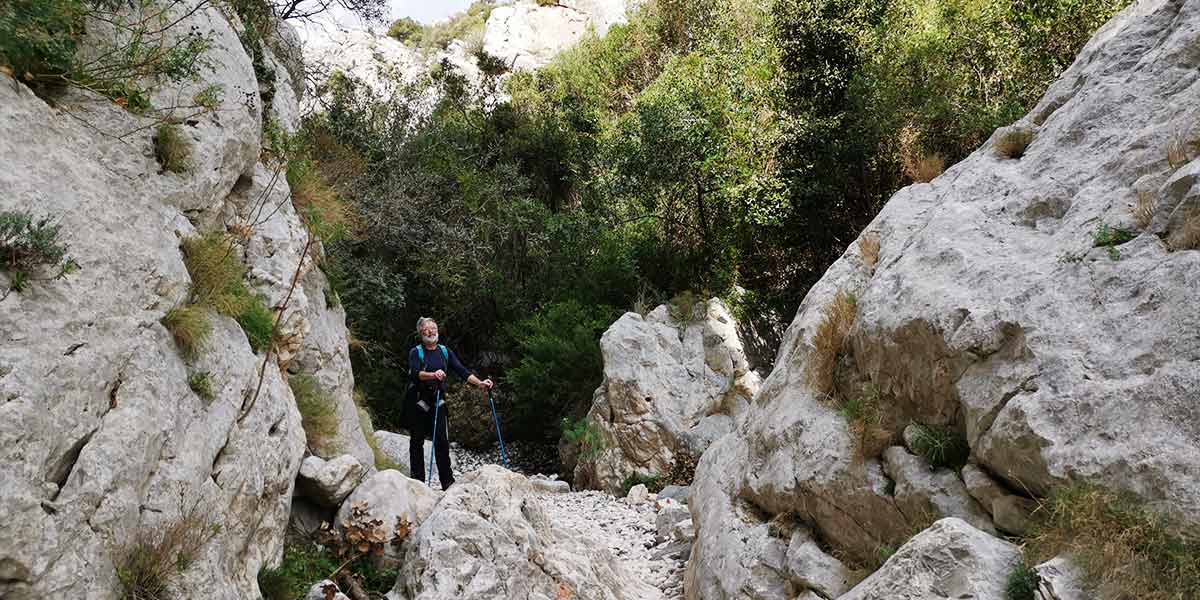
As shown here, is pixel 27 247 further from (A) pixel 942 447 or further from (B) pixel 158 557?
(A) pixel 942 447

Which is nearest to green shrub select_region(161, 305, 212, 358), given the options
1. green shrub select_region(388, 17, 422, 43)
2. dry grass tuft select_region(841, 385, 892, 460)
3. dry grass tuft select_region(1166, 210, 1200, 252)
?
dry grass tuft select_region(841, 385, 892, 460)

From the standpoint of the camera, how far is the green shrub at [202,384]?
16.2ft

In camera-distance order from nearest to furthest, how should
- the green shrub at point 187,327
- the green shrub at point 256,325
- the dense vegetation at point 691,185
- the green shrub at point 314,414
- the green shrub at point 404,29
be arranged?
the green shrub at point 187,327 < the green shrub at point 256,325 < the green shrub at point 314,414 < the dense vegetation at point 691,185 < the green shrub at point 404,29

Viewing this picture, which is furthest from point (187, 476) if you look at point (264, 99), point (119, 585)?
point (264, 99)

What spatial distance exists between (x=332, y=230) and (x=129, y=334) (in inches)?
217

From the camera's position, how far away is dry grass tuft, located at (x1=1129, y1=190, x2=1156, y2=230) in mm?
4680

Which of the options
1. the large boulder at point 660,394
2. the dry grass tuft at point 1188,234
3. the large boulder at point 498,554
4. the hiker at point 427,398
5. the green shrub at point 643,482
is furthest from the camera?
the large boulder at point 660,394

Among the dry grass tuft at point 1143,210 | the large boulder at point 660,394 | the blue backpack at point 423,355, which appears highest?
the dry grass tuft at point 1143,210

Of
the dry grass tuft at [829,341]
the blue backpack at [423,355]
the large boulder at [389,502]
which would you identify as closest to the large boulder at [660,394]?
the blue backpack at [423,355]

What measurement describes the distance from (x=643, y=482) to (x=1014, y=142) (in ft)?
25.5

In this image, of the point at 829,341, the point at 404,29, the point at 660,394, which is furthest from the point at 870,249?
the point at 404,29

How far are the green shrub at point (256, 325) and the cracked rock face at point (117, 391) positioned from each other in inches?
9.4

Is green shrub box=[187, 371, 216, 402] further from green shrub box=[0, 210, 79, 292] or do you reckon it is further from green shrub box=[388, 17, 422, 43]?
green shrub box=[388, 17, 422, 43]

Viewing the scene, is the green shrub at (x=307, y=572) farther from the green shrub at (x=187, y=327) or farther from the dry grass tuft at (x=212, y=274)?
Result: the dry grass tuft at (x=212, y=274)
